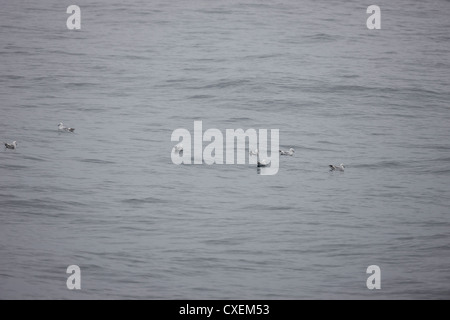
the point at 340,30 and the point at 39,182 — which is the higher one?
the point at 340,30

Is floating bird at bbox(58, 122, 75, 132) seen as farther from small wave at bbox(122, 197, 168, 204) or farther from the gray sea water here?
small wave at bbox(122, 197, 168, 204)

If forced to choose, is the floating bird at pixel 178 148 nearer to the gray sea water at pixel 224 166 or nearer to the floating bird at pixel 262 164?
the gray sea water at pixel 224 166

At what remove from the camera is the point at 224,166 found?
89.1 feet

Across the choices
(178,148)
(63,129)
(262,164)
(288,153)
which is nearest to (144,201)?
(262,164)

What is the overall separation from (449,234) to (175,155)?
381 inches

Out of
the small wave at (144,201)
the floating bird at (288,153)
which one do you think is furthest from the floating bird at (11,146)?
the floating bird at (288,153)

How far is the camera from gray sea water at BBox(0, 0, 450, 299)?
19.2m

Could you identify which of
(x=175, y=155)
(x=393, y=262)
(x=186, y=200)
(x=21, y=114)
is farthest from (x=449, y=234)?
(x=21, y=114)

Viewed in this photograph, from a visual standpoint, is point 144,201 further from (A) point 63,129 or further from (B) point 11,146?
(A) point 63,129

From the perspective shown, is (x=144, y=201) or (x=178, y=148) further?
(x=178, y=148)

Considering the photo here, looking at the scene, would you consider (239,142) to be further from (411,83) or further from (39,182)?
(411,83)

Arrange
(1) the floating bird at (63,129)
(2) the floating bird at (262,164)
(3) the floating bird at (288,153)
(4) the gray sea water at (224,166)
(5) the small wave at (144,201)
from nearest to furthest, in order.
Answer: (4) the gray sea water at (224,166)
(5) the small wave at (144,201)
(2) the floating bird at (262,164)
(3) the floating bird at (288,153)
(1) the floating bird at (63,129)

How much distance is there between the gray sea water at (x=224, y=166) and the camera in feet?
62.8
